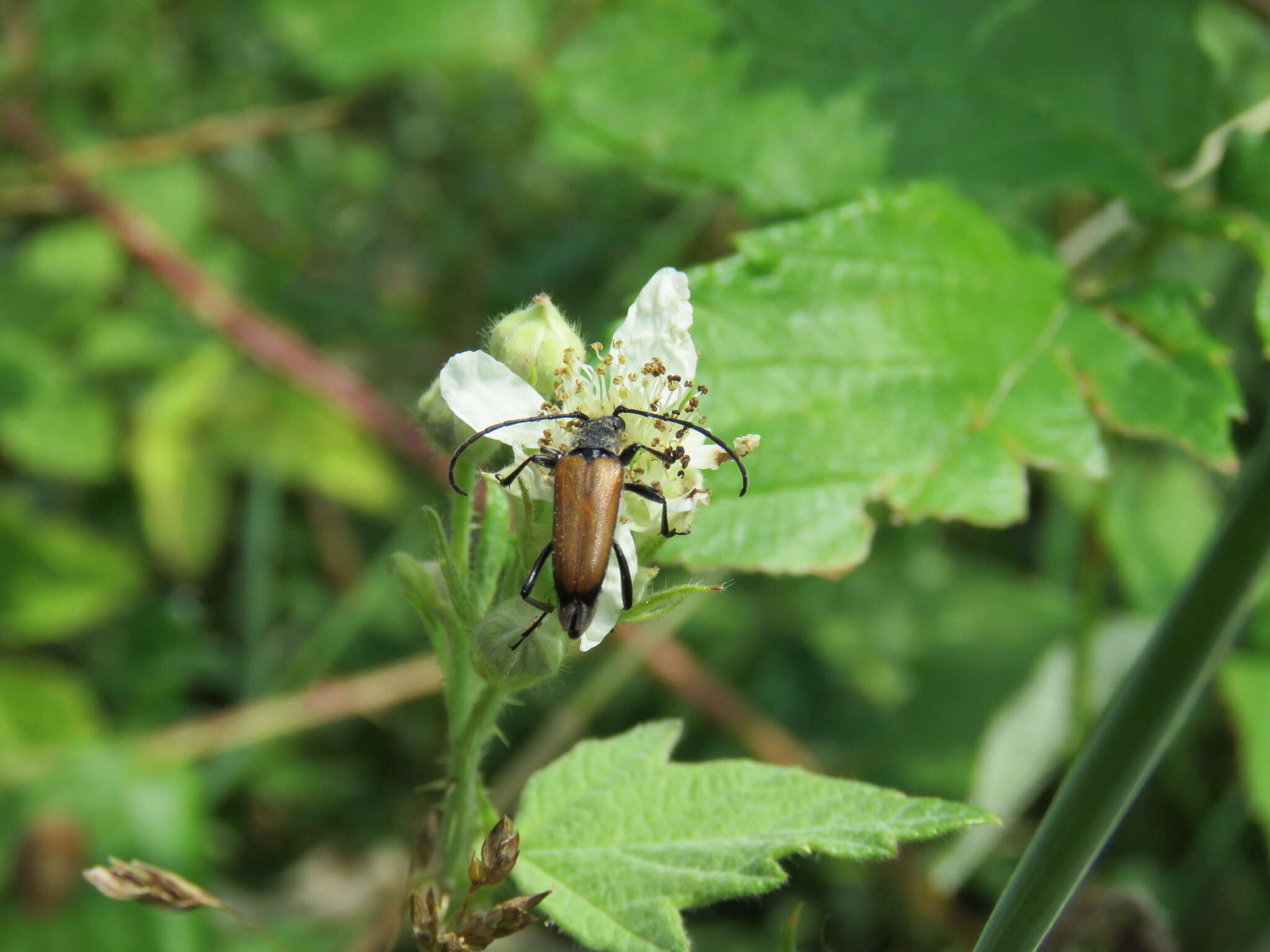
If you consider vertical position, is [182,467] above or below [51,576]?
above

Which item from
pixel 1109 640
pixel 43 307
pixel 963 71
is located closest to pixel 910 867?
pixel 1109 640

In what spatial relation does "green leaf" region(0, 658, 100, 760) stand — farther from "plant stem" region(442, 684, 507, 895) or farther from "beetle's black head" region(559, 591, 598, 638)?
"beetle's black head" region(559, 591, 598, 638)

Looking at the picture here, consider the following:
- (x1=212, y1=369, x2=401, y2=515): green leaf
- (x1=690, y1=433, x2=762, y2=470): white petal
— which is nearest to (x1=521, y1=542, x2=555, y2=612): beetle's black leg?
(x1=690, y1=433, x2=762, y2=470): white petal

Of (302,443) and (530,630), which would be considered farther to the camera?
(302,443)

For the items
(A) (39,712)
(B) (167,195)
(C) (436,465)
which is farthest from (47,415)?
(C) (436,465)

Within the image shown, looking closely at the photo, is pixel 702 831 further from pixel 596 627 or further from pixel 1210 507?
pixel 1210 507

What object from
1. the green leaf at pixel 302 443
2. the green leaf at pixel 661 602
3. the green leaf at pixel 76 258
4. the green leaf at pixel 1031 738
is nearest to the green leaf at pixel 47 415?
the green leaf at pixel 76 258

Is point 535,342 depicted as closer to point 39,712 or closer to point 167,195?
point 39,712
